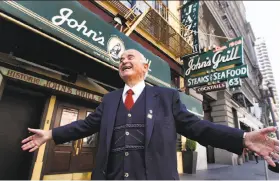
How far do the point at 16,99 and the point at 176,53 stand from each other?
25.5 ft

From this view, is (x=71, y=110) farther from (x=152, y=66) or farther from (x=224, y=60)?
(x=224, y=60)

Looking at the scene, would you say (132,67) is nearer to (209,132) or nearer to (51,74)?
(209,132)

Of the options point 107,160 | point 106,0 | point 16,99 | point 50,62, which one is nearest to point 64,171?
point 16,99

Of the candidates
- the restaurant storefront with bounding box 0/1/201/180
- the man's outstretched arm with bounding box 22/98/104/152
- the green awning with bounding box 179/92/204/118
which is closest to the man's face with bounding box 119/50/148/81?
the man's outstretched arm with bounding box 22/98/104/152

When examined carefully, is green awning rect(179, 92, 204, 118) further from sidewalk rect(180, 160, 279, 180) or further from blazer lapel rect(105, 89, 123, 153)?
blazer lapel rect(105, 89, 123, 153)

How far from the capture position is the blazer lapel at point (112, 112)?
5.78ft

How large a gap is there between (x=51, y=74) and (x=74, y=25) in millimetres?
1840

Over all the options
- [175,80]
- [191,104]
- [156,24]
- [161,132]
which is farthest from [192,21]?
[161,132]

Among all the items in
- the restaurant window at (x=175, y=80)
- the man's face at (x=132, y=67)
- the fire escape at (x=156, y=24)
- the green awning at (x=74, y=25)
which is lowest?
the man's face at (x=132, y=67)

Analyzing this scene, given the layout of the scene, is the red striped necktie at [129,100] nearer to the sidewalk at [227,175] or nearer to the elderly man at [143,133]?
the elderly man at [143,133]

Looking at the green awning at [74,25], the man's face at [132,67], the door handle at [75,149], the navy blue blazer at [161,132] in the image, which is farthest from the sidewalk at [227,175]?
the man's face at [132,67]

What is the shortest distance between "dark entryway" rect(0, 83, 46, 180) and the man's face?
3.97m

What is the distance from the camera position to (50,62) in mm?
4898

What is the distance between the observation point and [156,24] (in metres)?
8.31
